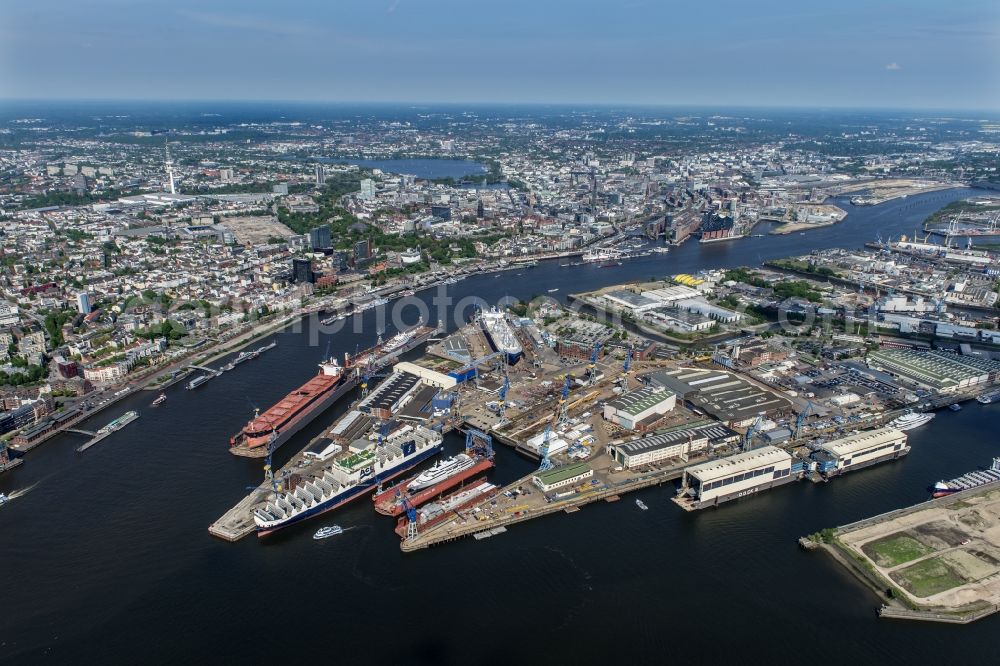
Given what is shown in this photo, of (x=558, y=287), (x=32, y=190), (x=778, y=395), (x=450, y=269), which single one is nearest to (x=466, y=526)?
(x=778, y=395)

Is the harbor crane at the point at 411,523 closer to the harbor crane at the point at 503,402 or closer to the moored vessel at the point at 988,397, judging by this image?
the harbor crane at the point at 503,402

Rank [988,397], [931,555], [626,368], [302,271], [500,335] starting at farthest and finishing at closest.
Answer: [302,271]
[500,335]
[626,368]
[988,397]
[931,555]

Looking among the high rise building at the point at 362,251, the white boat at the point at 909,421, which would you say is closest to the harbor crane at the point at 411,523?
the white boat at the point at 909,421

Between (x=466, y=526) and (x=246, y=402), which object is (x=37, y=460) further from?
(x=466, y=526)

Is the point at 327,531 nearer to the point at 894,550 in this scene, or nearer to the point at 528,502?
the point at 528,502

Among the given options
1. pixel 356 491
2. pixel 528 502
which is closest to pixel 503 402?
pixel 528 502
